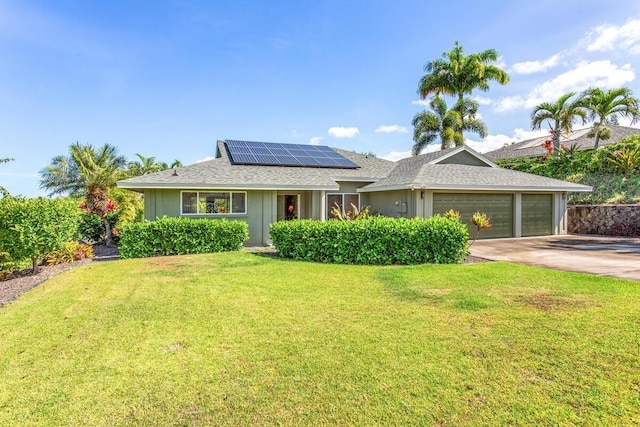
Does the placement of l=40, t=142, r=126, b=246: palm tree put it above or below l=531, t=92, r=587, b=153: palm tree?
below

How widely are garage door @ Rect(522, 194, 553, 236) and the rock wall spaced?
117 inches

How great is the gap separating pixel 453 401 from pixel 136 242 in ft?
36.0

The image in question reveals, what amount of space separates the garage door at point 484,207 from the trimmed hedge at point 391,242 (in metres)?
5.71

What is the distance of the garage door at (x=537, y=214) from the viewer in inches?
675

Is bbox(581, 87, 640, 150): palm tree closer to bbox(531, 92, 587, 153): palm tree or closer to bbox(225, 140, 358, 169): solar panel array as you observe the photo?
bbox(531, 92, 587, 153): palm tree

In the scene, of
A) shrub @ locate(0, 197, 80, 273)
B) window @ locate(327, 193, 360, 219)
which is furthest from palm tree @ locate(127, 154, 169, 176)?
shrub @ locate(0, 197, 80, 273)

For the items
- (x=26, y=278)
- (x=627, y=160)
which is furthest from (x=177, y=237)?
(x=627, y=160)

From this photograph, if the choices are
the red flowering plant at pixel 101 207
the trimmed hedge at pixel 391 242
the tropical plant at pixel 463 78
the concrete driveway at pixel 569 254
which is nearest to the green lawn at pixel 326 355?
the concrete driveway at pixel 569 254

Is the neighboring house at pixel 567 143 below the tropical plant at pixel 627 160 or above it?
above

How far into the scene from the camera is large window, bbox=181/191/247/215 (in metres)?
14.1

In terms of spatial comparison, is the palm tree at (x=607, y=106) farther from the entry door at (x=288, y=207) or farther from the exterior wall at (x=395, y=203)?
the entry door at (x=288, y=207)

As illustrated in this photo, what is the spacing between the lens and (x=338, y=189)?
52.6 feet

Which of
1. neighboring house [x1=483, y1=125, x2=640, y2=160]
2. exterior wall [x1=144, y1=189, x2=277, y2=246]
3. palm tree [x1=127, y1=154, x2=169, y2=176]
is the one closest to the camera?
exterior wall [x1=144, y1=189, x2=277, y2=246]

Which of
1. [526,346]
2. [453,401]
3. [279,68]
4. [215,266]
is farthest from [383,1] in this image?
[453,401]
